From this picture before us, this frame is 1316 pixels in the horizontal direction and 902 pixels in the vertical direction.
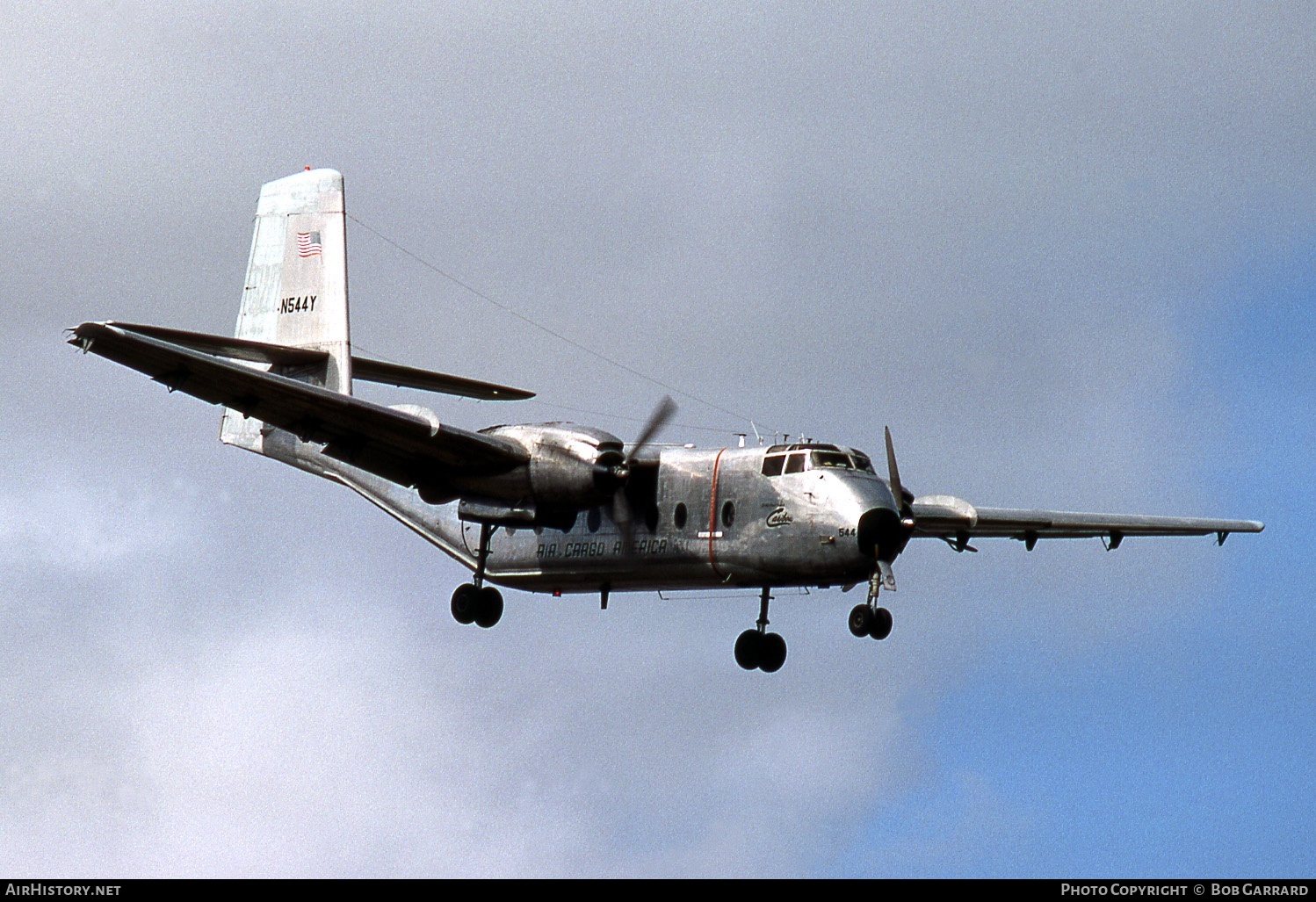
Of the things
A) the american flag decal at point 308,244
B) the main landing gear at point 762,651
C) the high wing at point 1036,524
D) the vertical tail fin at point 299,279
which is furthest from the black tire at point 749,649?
the american flag decal at point 308,244

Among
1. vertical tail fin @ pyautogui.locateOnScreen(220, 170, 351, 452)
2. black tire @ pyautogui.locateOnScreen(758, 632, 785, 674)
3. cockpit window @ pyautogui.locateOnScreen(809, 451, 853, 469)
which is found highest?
vertical tail fin @ pyautogui.locateOnScreen(220, 170, 351, 452)

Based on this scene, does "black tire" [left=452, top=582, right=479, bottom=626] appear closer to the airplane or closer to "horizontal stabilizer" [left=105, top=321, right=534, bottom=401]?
the airplane

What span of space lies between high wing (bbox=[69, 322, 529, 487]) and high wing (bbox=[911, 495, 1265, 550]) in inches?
262

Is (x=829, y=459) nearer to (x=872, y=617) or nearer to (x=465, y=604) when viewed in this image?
(x=872, y=617)

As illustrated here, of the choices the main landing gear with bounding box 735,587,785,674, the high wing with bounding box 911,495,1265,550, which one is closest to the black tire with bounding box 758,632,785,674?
the main landing gear with bounding box 735,587,785,674

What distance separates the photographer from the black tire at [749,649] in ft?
98.9

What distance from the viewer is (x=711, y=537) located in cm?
2816

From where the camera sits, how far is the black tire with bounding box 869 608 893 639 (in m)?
26.1

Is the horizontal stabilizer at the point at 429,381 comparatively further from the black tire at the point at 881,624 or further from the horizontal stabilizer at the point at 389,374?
the black tire at the point at 881,624

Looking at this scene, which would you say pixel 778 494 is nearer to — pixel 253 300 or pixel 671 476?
pixel 671 476

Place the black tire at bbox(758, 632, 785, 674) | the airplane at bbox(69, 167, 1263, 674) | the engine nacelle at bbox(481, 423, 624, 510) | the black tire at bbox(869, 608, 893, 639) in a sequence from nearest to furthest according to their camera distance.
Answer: the black tire at bbox(869, 608, 893, 639) → the airplane at bbox(69, 167, 1263, 674) → the engine nacelle at bbox(481, 423, 624, 510) → the black tire at bbox(758, 632, 785, 674)

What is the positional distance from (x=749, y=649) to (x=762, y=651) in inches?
7.7
